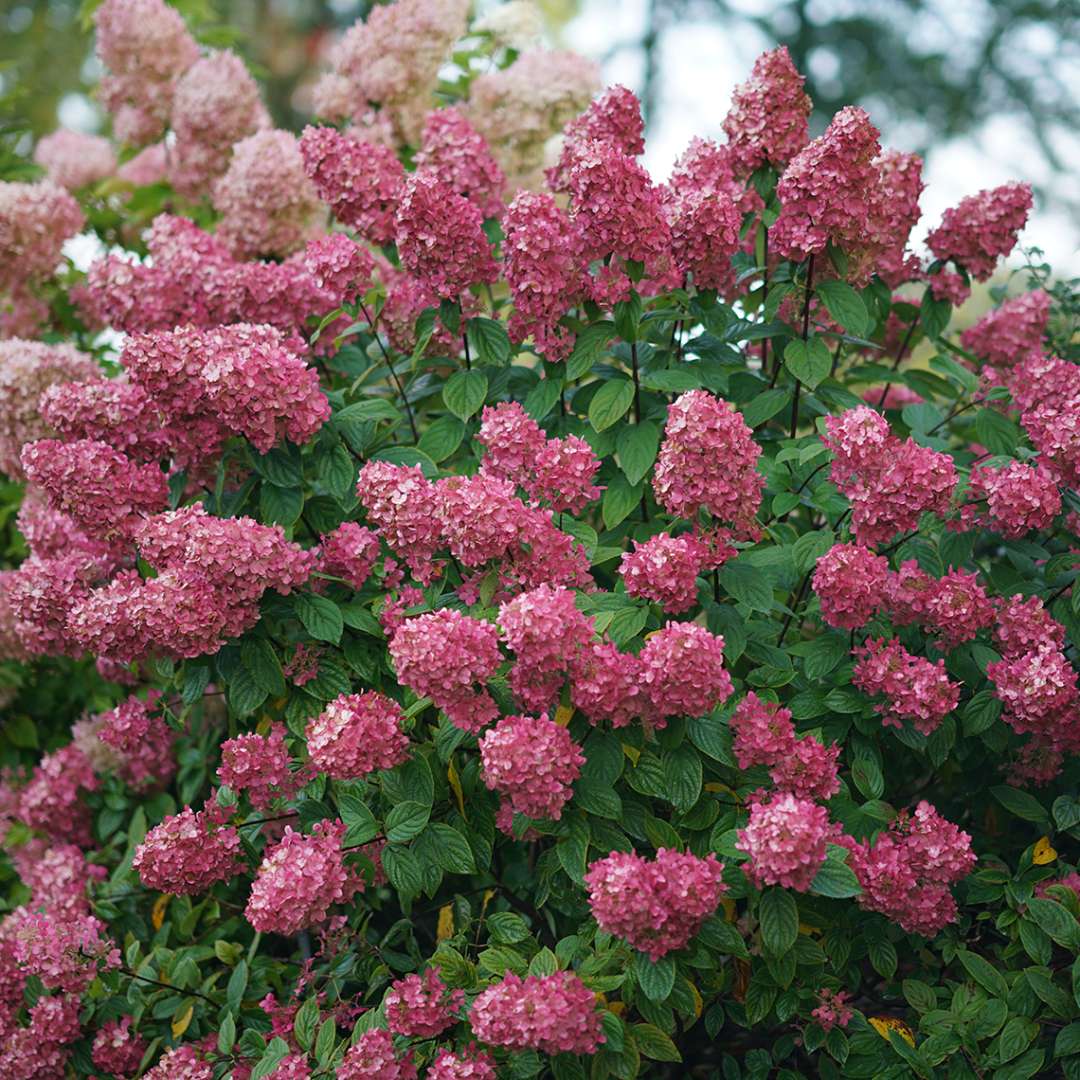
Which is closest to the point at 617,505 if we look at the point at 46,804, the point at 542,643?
the point at 542,643

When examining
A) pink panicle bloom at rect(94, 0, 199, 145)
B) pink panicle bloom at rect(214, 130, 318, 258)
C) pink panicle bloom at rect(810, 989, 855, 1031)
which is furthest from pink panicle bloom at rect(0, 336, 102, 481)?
pink panicle bloom at rect(810, 989, 855, 1031)

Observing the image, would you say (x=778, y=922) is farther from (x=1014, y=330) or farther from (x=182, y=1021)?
(x=1014, y=330)

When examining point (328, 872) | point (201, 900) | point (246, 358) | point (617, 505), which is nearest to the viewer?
point (328, 872)

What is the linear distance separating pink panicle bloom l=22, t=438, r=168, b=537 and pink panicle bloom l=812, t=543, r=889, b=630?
1.42 meters

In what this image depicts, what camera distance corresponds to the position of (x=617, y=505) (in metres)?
2.59

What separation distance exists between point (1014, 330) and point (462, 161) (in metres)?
1.59

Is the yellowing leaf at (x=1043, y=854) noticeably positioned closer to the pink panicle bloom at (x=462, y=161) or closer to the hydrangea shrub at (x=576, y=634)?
the hydrangea shrub at (x=576, y=634)

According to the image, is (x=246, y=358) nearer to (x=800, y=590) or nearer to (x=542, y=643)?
(x=542, y=643)

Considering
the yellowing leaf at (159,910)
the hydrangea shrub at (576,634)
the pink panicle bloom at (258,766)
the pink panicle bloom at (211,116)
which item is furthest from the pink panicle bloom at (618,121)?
the yellowing leaf at (159,910)

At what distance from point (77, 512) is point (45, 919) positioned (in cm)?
98

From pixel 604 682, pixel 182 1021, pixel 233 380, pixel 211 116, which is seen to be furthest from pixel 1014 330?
pixel 182 1021

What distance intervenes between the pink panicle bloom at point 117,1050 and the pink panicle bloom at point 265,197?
220 centimetres

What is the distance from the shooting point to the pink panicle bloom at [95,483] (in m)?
2.57

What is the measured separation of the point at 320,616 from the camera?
2473 mm
